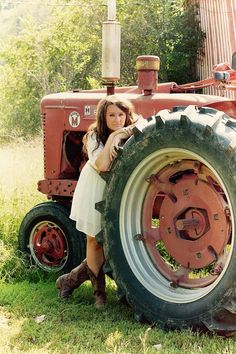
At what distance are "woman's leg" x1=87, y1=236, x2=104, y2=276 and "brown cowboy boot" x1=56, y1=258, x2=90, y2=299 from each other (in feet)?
0.47

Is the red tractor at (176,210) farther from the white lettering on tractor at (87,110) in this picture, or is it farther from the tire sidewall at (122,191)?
the white lettering on tractor at (87,110)

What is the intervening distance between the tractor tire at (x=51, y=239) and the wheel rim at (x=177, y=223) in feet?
3.71

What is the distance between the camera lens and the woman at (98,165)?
15.7 ft

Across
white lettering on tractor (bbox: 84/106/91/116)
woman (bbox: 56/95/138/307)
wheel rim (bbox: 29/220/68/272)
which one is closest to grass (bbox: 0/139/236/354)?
wheel rim (bbox: 29/220/68/272)

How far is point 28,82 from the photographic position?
96.6 ft

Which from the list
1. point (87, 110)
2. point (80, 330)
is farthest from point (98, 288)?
point (87, 110)

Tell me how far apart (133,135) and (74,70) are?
67.6 feet

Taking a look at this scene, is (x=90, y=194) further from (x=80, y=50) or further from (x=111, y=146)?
(x=80, y=50)

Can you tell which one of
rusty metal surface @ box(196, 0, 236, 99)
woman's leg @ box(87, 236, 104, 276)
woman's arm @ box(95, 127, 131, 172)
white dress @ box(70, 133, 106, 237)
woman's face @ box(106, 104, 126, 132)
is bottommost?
woman's leg @ box(87, 236, 104, 276)

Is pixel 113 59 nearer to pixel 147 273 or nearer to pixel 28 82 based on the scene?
pixel 147 273

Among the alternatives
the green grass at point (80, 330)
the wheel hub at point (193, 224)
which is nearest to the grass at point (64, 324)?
the green grass at point (80, 330)

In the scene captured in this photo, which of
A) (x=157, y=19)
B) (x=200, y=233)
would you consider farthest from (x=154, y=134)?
(x=157, y=19)

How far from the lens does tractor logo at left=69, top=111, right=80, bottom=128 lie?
5.98 m

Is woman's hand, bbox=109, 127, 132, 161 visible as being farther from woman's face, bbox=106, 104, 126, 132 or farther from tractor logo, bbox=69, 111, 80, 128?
tractor logo, bbox=69, 111, 80, 128
